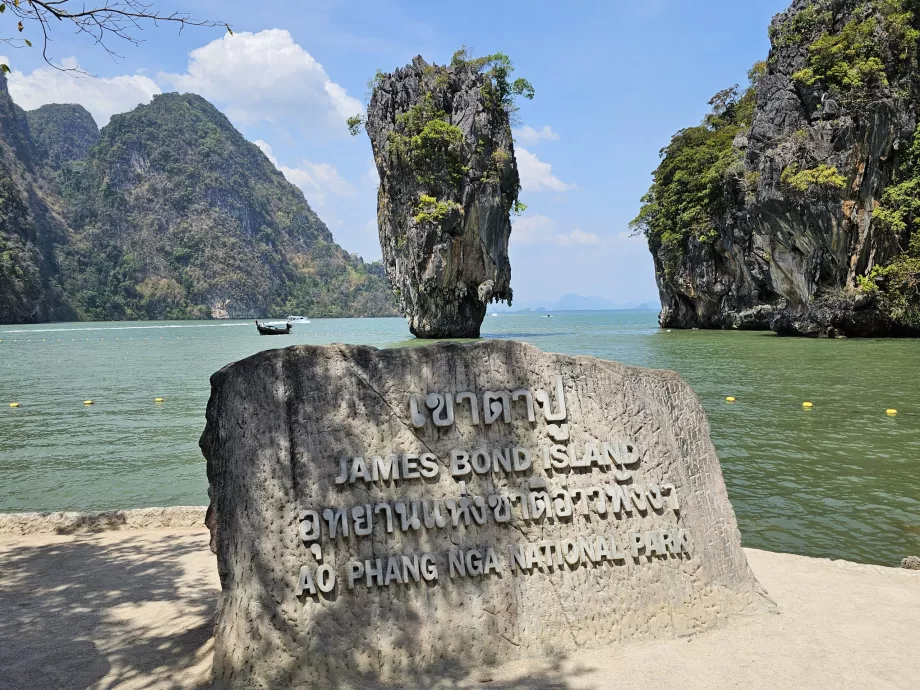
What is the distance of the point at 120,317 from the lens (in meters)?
121

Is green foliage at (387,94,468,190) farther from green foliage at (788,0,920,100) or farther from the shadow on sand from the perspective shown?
the shadow on sand

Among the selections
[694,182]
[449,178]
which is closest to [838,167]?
[694,182]

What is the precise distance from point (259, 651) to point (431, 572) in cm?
107

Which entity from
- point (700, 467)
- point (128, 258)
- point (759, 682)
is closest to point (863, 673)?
point (759, 682)


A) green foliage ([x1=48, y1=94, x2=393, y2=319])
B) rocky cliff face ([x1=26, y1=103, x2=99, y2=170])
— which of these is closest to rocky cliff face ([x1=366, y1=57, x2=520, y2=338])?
green foliage ([x1=48, y1=94, x2=393, y2=319])

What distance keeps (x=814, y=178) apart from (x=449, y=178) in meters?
20.7

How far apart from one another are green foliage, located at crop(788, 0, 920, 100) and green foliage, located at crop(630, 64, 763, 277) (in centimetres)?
1045

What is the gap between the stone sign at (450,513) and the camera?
351 centimetres

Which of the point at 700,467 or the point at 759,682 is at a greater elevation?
the point at 700,467

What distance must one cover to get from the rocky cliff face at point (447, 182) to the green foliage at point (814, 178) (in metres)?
16.9

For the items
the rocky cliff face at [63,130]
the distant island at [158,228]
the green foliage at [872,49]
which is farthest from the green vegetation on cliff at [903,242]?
the rocky cliff face at [63,130]

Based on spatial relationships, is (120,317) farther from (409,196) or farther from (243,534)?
(243,534)

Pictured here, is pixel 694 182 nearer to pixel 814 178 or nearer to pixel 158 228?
pixel 814 178

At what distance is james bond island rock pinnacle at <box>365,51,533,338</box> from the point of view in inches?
1524
